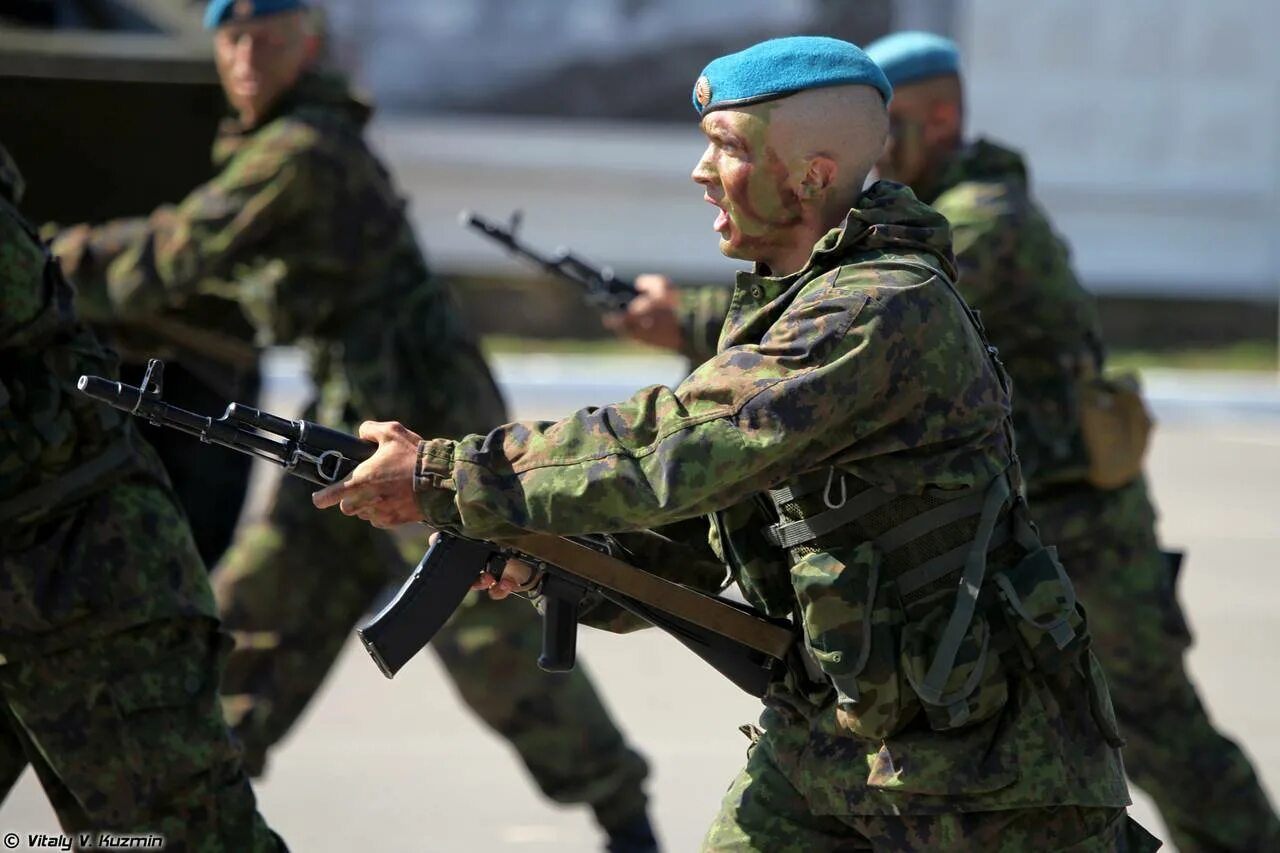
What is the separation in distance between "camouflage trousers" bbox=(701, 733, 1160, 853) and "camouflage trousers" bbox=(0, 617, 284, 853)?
0.92m

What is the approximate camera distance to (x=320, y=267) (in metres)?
5.16

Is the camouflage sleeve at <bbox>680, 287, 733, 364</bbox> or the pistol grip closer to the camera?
the pistol grip

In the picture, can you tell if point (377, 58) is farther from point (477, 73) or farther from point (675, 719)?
point (675, 719)

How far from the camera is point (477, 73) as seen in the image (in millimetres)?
17781

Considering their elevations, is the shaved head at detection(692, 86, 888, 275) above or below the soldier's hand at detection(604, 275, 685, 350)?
above

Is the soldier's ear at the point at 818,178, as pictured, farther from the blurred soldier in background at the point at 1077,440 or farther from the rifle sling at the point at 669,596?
the blurred soldier in background at the point at 1077,440

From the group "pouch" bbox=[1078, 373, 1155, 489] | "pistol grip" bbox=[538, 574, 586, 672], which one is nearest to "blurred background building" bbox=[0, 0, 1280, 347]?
"pouch" bbox=[1078, 373, 1155, 489]

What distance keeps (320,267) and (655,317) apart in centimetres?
93

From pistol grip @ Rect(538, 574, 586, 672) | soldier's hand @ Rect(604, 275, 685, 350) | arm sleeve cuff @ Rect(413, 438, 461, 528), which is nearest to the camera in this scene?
arm sleeve cuff @ Rect(413, 438, 461, 528)

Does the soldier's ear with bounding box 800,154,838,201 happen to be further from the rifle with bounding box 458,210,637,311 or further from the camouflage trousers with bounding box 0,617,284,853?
the rifle with bounding box 458,210,637,311

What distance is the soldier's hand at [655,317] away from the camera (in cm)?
480

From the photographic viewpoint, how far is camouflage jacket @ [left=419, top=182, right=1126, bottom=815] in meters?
2.66

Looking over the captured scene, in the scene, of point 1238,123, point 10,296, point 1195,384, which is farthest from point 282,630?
point 1238,123

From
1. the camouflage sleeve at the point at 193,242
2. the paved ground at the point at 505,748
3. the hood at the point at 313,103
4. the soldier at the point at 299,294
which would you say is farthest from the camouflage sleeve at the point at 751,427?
the hood at the point at 313,103
